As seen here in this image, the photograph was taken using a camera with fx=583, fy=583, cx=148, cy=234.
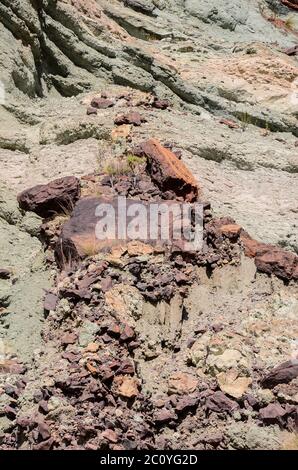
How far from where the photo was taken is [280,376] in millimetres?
4480

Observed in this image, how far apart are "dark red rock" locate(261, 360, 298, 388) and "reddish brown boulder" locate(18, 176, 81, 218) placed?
2.80 meters

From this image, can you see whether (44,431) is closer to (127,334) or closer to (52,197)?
(127,334)

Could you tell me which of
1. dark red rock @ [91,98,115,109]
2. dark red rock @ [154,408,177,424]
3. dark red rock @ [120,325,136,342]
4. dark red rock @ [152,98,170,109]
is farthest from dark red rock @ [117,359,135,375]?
dark red rock @ [152,98,170,109]

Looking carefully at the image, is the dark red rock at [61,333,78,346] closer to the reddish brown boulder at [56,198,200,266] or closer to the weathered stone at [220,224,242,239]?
the reddish brown boulder at [56,198,200,266]

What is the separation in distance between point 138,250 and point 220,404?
68.0 inches

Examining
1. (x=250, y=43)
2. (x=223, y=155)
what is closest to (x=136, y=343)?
(x=223, y=155)

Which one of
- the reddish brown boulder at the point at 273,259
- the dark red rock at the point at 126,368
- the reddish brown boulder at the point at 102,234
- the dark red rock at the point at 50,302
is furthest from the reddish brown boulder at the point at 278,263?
the dark red rock at the point at 50,302

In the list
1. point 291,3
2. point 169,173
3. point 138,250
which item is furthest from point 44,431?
point 291,3

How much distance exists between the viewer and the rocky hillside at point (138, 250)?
434cm

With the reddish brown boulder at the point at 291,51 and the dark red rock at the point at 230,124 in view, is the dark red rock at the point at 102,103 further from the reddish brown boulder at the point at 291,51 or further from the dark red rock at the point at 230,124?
the reddish brown boulder at the point at 291,51
